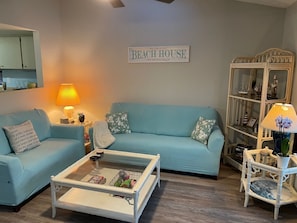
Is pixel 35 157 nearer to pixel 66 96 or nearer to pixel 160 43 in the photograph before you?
pixel 66 96

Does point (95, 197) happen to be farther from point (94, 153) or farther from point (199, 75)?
point (199, 75)

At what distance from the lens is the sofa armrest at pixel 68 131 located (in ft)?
11.6

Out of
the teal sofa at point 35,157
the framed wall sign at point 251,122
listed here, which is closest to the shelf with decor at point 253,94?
the framed wall sign at point 251,122

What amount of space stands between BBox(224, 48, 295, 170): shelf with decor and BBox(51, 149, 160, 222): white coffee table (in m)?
1.41

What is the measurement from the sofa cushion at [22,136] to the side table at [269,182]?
2675mm

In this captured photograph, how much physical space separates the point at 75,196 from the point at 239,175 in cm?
223

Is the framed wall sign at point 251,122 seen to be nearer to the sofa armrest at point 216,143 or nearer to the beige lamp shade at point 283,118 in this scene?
the sofa armrest at point 216,143

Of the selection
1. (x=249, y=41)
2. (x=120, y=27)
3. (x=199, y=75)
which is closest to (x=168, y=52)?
(x=199, y=75)

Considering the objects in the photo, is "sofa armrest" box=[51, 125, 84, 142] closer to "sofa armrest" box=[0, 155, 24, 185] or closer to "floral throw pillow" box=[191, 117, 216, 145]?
"sofa armrest" box=[0, 155, 24, 185]

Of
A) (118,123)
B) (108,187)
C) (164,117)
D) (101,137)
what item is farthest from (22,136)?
(164,117)

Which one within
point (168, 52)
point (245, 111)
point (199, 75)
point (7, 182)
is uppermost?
point (168, 52)

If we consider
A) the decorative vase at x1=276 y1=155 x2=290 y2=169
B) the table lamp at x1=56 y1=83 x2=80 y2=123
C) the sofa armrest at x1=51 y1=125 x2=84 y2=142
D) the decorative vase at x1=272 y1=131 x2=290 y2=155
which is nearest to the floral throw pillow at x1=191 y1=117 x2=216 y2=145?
the decorative vase at x1=272 y1=131 x2=290 y2=155

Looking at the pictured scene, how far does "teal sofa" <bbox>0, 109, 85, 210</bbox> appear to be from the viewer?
7.88 feet

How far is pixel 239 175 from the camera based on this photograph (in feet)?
10.9
